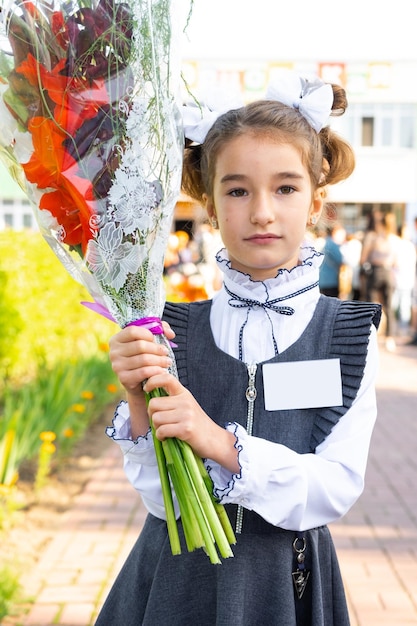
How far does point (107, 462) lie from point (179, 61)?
13.5 ft

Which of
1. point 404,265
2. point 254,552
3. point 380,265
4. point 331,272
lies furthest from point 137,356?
point 404,265

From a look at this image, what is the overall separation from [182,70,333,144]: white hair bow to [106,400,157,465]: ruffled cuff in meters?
0.63

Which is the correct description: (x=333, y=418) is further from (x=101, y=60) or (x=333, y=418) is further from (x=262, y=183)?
(x=101, y=60)

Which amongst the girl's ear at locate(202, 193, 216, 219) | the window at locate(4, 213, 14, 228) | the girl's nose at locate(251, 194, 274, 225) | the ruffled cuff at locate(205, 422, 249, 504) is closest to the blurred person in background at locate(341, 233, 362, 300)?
the girl's ear at locate(202, 193, 216, 219)

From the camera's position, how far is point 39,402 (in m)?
4.61

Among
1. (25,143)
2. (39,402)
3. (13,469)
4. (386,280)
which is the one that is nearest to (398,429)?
(39,402)

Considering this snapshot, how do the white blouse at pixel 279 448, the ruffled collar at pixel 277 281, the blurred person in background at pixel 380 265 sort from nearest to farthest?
the white blouse at pixel 279 448 < the ruffled collar at pixel 277 281 < the blurred person in background at pixel 380 265

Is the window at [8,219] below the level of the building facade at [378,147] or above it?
below

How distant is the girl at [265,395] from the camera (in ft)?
5.11

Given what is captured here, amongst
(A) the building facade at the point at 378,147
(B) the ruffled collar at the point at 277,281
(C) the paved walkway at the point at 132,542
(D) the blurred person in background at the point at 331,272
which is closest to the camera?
(B) the ruffled collar at the point at 277,281

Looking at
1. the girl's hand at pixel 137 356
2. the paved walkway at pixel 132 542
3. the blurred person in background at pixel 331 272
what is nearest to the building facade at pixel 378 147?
the blurred person in background at pixel 331 272

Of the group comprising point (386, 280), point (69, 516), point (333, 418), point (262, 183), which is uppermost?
point (262, 183)

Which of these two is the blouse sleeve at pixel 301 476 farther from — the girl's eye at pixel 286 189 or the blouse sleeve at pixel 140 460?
the girl's eye at pixel 286 189

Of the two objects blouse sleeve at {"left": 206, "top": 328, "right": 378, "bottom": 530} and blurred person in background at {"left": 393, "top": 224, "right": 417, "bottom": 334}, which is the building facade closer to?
blurred person in background at {"left": 393, "top": 224, "right": 417, "bottom": 334}
